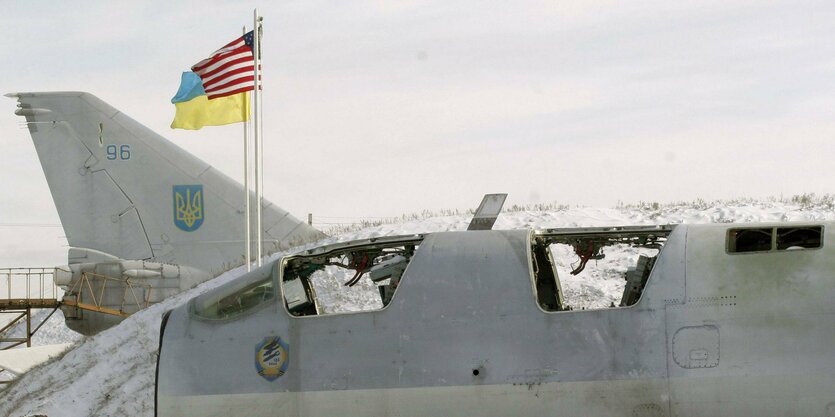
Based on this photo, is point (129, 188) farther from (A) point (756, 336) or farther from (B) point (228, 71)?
(A) point (756, 336)

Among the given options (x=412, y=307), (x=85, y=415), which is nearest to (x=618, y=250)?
(x=85, y=415)

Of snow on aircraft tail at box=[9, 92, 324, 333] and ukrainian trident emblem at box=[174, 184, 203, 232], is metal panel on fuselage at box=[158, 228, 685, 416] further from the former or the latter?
ukrainian trident emblem at box=[174, 184, 203, 232]

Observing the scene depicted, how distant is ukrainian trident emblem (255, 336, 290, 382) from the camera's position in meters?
11.3

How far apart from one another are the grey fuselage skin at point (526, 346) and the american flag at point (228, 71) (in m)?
12.9

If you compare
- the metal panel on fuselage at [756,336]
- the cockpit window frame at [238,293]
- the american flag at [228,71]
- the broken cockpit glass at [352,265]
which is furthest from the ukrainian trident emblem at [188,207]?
the metal panel on fuselage at [756,336]

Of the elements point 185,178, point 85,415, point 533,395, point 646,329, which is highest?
point 185,178

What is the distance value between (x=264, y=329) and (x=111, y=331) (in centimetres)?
1377

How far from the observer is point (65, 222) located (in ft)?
99.9

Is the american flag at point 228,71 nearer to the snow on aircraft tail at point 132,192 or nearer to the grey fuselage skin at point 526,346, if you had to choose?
the snow on aircraft tail at point 132,192

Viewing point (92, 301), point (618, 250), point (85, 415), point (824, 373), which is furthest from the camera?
point (92, 301)

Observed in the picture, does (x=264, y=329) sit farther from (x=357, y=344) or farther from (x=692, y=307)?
(x=692, y=307)

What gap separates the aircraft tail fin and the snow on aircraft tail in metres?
0.03

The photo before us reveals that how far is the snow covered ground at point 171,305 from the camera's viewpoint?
19766 millimetres

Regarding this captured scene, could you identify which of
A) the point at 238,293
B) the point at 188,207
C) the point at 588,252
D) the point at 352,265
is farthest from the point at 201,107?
the point at 588,252
